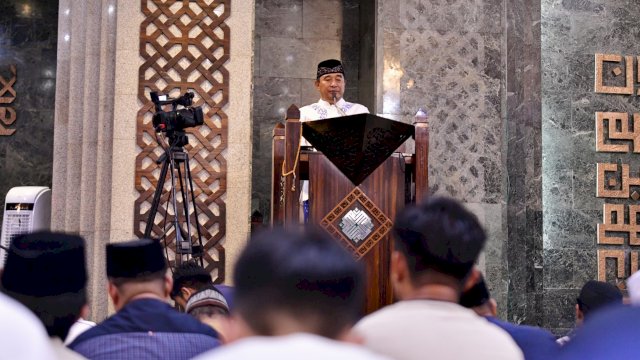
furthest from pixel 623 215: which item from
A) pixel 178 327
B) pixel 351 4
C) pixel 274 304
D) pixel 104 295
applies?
pixel 274 304

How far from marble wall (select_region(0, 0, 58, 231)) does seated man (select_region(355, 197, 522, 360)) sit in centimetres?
729

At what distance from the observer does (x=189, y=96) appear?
5809 millimetres

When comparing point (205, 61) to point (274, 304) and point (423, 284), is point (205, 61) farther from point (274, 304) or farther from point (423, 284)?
point (274, 304)

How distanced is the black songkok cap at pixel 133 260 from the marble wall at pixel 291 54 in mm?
5600

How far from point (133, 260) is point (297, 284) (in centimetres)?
150

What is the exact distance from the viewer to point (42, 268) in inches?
91.4

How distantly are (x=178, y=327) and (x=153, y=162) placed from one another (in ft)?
14.1

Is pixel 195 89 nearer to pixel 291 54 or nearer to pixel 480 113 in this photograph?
pixel 291 54

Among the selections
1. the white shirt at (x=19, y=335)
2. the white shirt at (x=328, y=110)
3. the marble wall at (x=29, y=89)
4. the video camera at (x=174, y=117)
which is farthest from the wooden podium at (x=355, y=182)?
the marble wall at (x=29, y=89)

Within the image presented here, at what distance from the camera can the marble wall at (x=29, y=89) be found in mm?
8758

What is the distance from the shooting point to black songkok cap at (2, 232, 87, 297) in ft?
7.56

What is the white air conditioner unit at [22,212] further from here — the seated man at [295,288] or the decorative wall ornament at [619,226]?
the seated man at [295,288]

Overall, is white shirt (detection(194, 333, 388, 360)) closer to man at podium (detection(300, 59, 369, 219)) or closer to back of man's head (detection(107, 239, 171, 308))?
back of man's head (detection(107, 239, 171, 308))

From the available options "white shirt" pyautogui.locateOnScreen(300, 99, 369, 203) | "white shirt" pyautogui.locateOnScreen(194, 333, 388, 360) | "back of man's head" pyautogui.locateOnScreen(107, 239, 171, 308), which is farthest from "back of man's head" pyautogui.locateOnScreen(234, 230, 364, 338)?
"white shirt" pyautogui.locateOnScreen(300, 99, 369, 203)
